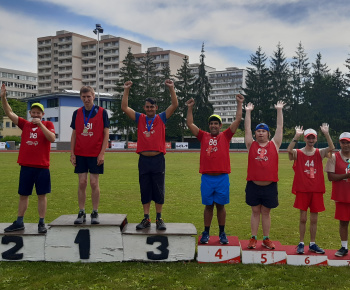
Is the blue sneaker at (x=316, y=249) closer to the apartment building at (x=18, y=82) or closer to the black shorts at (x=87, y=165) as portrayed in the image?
the black shorts at (x=87, y=165)

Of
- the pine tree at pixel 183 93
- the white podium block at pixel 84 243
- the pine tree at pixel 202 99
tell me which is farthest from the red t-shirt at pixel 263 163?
the pine tree at pixel 183 93

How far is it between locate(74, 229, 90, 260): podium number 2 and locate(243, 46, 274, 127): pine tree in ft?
180

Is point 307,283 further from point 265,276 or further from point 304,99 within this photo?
point 304,99

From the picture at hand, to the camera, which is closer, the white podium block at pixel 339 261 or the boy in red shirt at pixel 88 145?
the white podium block at pixel 339 261

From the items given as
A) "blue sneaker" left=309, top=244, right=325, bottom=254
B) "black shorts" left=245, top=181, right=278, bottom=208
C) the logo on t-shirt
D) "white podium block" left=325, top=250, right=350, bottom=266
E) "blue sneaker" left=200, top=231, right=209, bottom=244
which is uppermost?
the logo on t-shirt

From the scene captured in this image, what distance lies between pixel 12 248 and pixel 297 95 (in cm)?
6516

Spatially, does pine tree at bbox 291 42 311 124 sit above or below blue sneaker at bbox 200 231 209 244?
above

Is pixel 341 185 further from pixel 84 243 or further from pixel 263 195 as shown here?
pixel 84 243

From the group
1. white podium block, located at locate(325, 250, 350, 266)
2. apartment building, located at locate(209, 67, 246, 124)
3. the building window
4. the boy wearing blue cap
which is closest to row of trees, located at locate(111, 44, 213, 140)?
the building window

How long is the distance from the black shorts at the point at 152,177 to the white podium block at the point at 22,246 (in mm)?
1807

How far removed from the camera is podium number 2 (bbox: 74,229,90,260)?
5.64 meters

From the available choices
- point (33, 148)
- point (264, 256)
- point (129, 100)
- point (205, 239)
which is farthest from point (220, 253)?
point (129, 100)

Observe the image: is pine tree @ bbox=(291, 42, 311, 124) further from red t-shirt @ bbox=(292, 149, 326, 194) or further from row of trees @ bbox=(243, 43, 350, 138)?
red t-shirt @ bbox=(292, 149, 326, 194)

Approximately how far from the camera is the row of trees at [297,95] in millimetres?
59312
